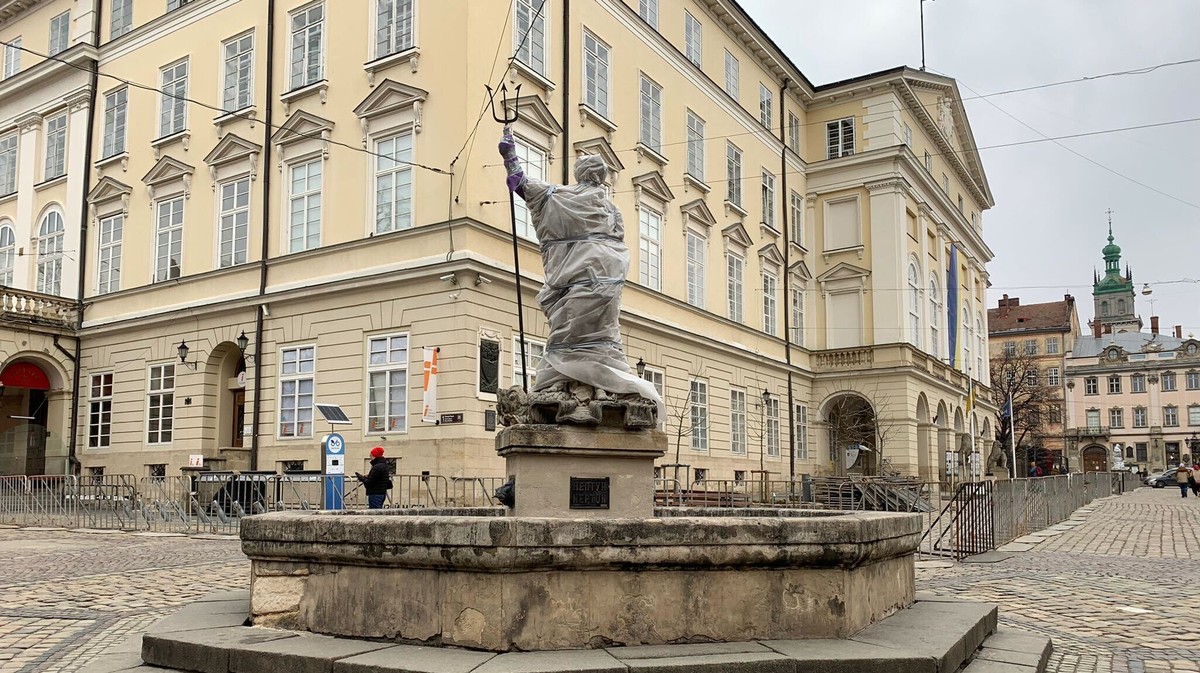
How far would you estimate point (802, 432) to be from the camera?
39719mm

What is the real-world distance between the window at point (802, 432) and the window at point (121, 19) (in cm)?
2587

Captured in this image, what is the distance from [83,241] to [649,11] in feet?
58.3

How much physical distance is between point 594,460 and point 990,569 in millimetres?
7918

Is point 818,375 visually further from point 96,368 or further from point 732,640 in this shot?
point 732,640

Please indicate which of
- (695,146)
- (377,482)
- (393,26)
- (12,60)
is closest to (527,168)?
(393,26)

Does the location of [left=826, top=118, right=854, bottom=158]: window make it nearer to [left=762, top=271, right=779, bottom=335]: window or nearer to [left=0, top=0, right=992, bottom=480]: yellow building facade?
[left=0, top=0, right=992, bottom=480]: yellow building facade

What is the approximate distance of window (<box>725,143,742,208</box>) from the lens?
34.5 m

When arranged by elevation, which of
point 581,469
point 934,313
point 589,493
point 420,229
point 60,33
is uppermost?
point 60,33

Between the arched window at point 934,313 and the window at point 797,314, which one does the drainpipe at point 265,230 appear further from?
the arched window at point 934,313

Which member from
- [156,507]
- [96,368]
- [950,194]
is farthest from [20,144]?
[950,194]

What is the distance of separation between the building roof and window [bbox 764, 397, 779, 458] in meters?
82.8

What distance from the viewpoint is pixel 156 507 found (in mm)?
21703

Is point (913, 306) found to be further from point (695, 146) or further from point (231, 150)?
point (231, 150)

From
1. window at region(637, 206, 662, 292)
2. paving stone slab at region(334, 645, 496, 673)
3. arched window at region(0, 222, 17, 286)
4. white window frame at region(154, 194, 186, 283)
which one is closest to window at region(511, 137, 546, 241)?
window at region(637, 206, 662, 292)
